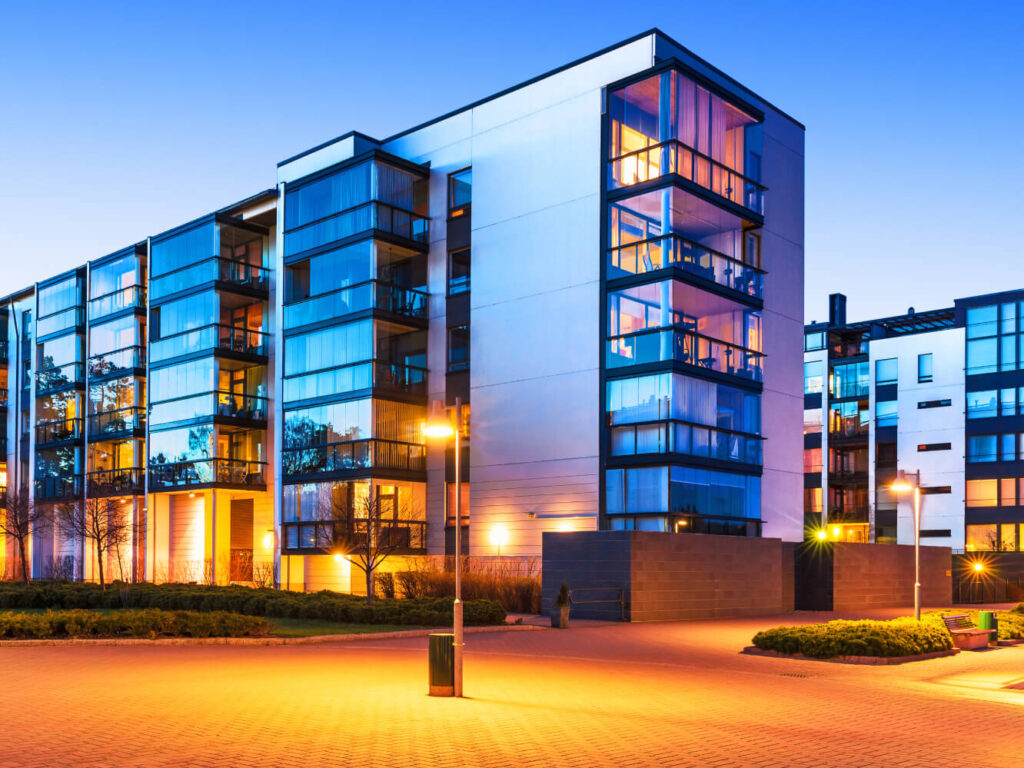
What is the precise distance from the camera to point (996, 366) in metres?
65.8

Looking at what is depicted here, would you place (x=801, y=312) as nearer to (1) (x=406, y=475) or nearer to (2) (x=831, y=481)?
(1) (x=406, y=475)

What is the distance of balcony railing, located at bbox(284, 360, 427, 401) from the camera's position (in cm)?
4016

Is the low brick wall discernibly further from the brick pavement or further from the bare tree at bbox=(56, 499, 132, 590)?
the bare tree at bbox=(56, 499, 132, 590)

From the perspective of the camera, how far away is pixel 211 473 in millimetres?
44594

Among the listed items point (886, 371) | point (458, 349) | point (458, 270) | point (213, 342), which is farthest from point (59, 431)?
point (886, 371)

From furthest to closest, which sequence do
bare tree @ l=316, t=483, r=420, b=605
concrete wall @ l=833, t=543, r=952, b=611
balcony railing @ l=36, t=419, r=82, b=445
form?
balcony railing @ l=36, t=419, r=82, b=445 < bare tree @ l=316, t=483, r=420, b=605 < concrete wall @ l=833, t=543, r=952, b=611

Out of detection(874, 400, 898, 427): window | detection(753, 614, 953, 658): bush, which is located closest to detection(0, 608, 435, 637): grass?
detection(753, 614, 953, 658): bush

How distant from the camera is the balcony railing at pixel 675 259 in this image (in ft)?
114

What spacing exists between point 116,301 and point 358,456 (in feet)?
65.3

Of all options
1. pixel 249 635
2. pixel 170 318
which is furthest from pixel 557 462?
pixel 170 318

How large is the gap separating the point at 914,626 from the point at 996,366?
162 feet

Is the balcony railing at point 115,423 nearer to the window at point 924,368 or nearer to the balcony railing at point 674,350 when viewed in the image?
the balcony railing at point 674,350

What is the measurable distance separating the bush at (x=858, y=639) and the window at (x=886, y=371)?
52015 mm

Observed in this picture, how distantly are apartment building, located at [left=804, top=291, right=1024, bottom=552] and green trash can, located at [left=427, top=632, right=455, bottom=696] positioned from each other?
55.6m
